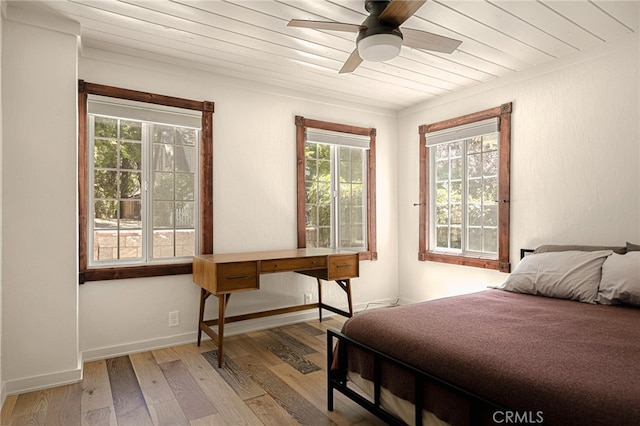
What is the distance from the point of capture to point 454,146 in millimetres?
4195

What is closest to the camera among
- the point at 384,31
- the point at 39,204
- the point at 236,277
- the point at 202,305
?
the point at 384,31

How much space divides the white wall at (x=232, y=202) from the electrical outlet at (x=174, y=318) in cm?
3

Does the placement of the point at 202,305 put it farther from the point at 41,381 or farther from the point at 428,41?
the point at 428,41

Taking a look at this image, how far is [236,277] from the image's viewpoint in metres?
2.93

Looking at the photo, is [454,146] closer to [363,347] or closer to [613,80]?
[613,80]

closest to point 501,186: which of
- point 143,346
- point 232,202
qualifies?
point 232,202

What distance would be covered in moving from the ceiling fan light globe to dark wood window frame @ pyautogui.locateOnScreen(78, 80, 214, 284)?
1810 mm

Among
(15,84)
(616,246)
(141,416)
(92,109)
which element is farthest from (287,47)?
(616,246)

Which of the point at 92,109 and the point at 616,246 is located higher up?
the point at 92,109

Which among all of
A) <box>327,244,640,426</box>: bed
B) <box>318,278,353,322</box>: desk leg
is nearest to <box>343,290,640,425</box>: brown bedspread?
<box>327,244,640,426</box>: bed

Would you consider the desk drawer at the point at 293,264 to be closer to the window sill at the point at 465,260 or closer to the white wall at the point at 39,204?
the white wall at the point at 39,204

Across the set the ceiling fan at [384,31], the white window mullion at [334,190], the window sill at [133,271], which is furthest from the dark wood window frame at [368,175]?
the ceiling fan at [384,31]

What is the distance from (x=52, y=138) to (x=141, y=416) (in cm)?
190

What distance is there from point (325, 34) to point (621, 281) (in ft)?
8.33
